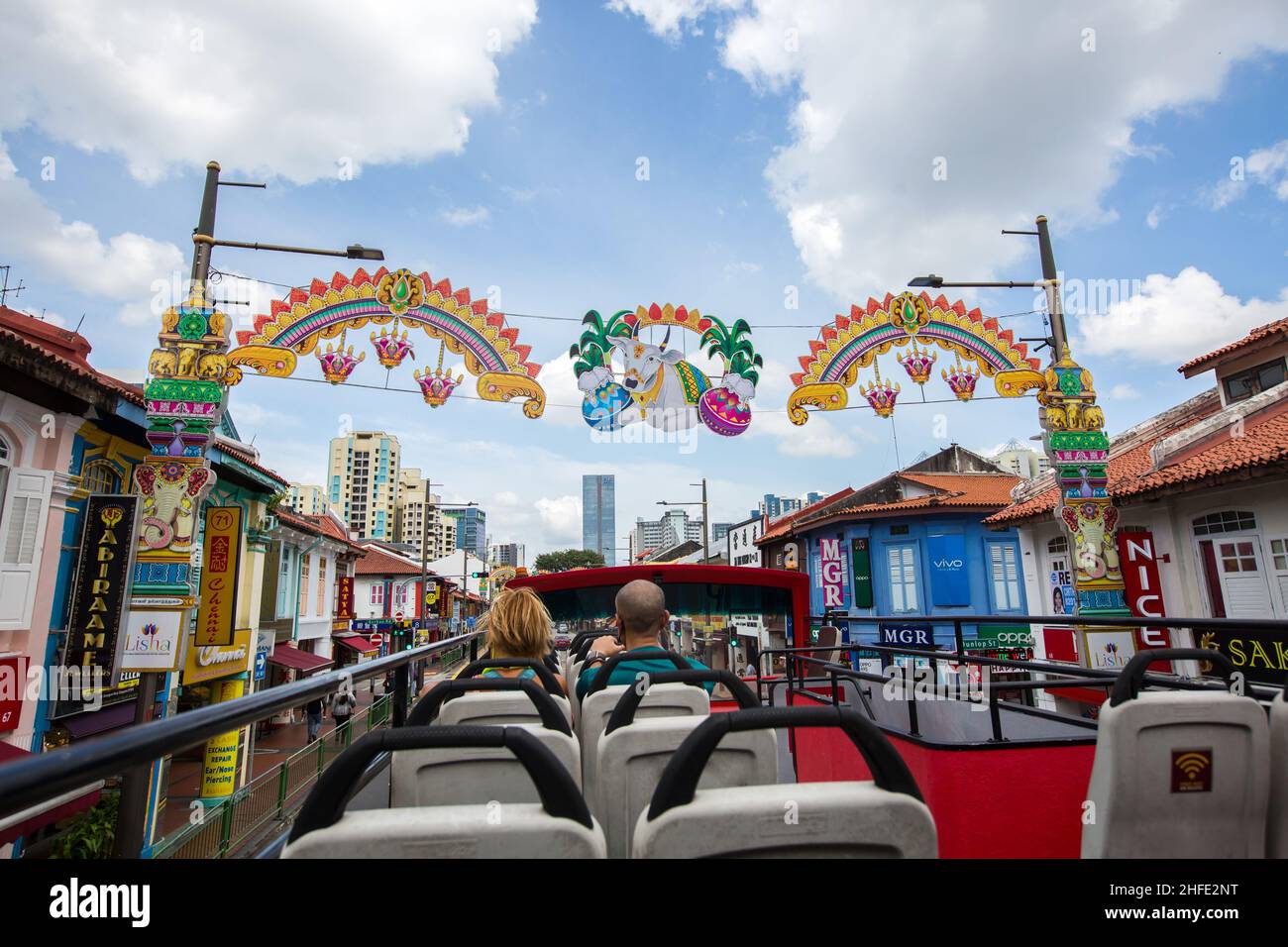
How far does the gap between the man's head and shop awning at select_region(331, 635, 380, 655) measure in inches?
1071

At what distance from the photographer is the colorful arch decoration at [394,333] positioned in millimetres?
9102

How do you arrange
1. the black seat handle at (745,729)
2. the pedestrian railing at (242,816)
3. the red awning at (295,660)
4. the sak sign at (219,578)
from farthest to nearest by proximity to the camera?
the red awning at (295,660) → the sak sign at (219,578) → the pedestrian railing at (242,816) → the black seat handle at (745,729)

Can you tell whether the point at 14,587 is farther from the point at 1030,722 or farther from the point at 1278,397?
the point at 1278,397

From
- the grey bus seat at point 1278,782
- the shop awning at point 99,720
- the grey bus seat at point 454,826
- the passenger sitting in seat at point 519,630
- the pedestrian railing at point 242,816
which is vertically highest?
the passenger sitting in seat at point 519,630

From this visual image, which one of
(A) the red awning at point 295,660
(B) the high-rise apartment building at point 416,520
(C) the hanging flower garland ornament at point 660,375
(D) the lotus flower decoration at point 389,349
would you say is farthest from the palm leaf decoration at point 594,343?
(B) the high-rise apartment building at point 416,520

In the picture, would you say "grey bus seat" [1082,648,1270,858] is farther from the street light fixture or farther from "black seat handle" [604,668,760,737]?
the street light fixture

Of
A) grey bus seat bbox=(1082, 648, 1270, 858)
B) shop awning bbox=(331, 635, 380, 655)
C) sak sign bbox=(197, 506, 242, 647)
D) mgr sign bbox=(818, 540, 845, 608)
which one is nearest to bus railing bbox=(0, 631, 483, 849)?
grey bus seat bbox=(1082, 648, 1270, 858)

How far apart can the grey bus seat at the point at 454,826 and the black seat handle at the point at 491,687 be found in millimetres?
705

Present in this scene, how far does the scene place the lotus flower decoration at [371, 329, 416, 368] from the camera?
9.59 m

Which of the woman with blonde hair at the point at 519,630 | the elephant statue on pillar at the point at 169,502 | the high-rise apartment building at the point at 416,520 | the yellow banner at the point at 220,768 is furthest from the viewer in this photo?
the high-rise apartment building at the point at 416,520

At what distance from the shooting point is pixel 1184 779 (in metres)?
1.93

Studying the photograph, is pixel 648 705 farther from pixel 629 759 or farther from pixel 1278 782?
pixel 1278 782

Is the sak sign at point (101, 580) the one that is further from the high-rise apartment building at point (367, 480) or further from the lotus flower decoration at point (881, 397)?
the high-rise apartment building at point (367, 480)
